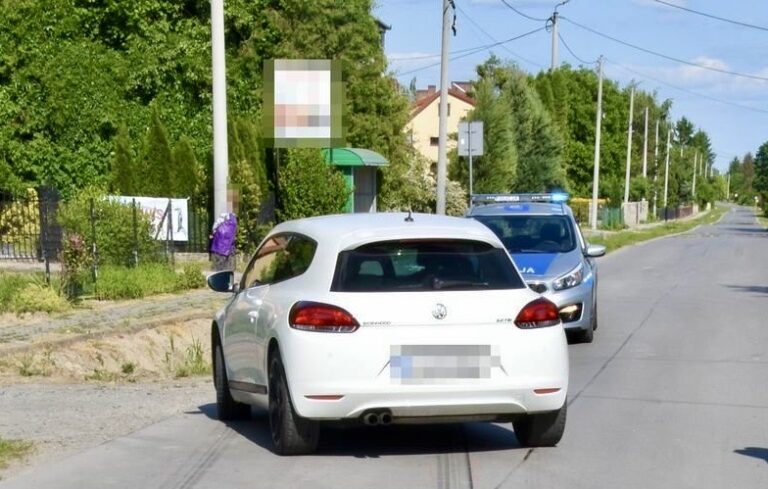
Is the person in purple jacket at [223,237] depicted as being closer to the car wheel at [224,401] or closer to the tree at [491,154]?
the car wheel at [224,401]

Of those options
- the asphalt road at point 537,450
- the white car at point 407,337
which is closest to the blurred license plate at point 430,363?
the white car at point 407,337

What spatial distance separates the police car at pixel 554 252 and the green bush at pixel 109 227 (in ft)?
23.1

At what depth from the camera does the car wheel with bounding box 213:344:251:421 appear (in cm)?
967

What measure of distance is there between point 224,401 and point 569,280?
→ 242 inches

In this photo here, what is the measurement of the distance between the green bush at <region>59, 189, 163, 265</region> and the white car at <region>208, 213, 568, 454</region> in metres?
12.7

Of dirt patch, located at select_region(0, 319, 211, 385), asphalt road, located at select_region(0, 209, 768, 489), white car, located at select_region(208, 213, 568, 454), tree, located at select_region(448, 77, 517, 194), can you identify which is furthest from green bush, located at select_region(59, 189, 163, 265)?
tree, located at select_region(448, 77, 517, 194)

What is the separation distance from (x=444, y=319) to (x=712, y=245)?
42.7 meters

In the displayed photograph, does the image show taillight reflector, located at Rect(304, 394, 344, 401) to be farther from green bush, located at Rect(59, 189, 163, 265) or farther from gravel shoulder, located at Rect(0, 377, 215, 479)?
green bush, located at Rect(59, 189, 163, 265)

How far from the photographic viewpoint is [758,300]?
853 inches

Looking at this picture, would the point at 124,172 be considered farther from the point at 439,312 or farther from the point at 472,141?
the point at 439,312

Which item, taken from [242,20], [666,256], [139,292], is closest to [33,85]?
[242,20]

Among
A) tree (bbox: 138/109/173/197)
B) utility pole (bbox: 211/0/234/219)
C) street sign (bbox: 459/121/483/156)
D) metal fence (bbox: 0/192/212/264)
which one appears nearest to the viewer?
metal fence (bbox: 0/192/212/264)

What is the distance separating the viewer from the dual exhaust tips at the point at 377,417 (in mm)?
7590

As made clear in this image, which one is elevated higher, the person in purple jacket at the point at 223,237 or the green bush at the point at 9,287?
the person in purple jacket at the point at 223,237
